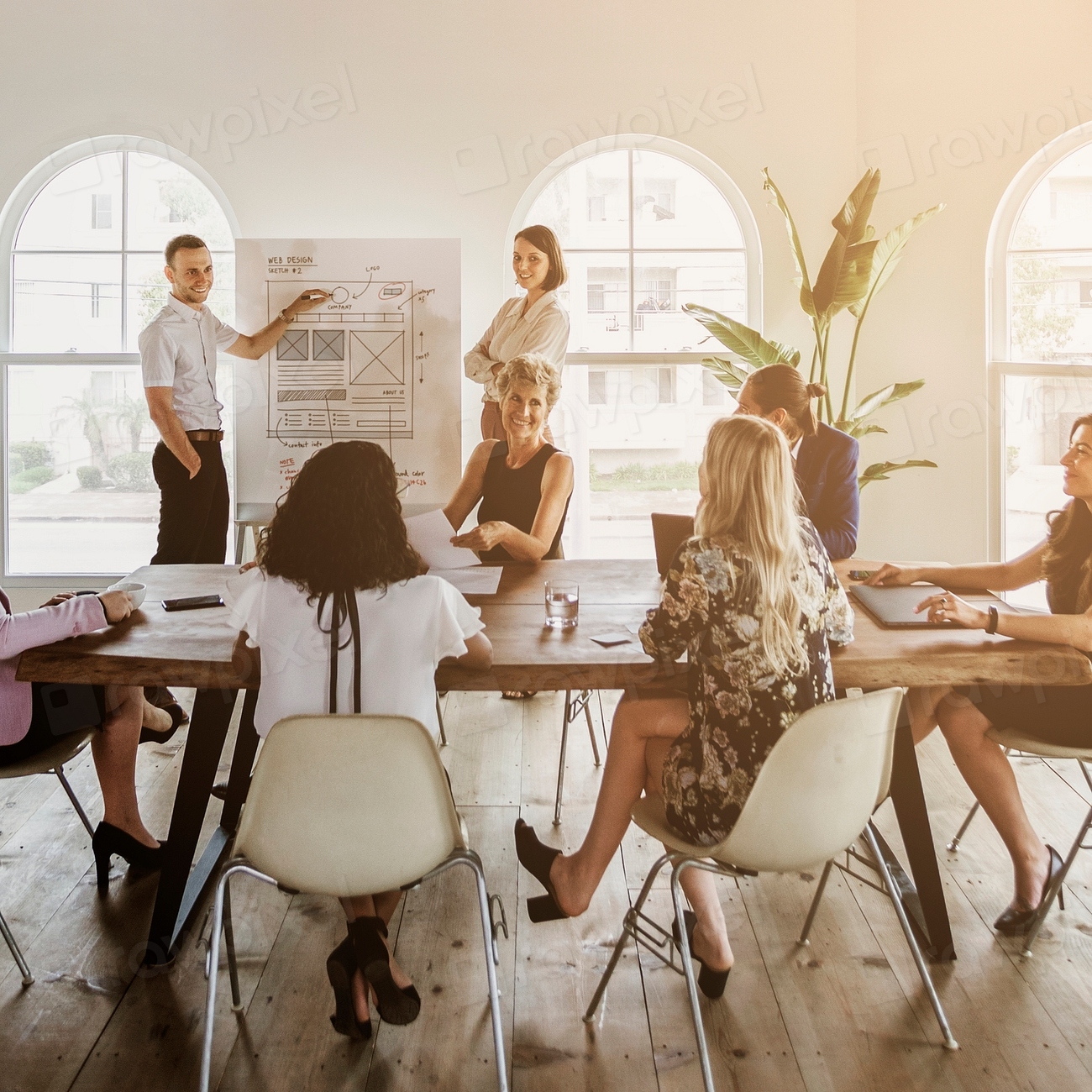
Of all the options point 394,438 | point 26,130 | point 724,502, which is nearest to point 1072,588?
point 724,502

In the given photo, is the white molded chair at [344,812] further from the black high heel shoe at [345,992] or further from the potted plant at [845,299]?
the potted plant at [845,299]

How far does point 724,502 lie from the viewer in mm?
1854

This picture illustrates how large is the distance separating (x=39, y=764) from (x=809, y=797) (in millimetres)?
1654

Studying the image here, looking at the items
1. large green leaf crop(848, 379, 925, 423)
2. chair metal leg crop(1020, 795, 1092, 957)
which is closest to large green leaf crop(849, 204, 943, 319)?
large green leaf crop(848, 379, 925, 423)

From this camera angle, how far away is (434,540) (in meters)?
2.62

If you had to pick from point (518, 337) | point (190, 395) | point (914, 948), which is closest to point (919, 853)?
point (914, 948)

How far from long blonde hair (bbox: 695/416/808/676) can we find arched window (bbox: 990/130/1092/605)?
3199 millimetres

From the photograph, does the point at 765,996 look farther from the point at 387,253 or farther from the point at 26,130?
the point at 26,130

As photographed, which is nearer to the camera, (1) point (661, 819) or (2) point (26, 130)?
(1) point (661, 819)

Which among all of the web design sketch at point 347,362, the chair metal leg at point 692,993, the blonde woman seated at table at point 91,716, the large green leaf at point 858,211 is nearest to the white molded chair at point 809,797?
the chair metal leg at point 692,993

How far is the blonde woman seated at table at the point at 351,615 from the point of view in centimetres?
176

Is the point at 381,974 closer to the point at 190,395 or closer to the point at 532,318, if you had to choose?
the point at 532,318

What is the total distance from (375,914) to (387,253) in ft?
10.5

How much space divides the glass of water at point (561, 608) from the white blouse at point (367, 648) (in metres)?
0.44
